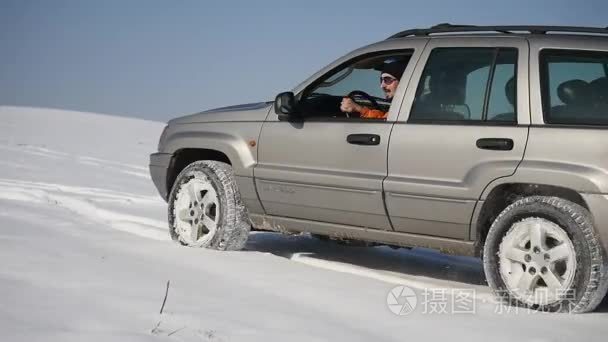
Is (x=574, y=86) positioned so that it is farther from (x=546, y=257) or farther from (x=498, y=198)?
(x=546, y=257)

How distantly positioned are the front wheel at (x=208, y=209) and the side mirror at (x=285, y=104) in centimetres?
74

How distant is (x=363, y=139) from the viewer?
5.44 m

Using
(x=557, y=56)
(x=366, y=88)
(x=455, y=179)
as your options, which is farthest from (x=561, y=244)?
(x=366, y=88)

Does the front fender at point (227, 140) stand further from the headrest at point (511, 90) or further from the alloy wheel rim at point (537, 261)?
the alloy wheel rim at point (537, 261)

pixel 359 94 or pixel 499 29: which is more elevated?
pixel 499 29

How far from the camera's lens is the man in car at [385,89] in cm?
578

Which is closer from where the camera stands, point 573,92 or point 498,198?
point 573,92

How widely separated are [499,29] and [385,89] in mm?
985

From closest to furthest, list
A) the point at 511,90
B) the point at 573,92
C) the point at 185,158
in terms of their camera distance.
Result: the point at 573,92 < the point at 511,90 < the point at 185,158

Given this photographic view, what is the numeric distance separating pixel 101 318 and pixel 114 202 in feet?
20.0

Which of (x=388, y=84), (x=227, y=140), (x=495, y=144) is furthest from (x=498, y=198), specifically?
(x=227, y=140)

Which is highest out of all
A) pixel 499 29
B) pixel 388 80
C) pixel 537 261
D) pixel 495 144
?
pixel 499 29

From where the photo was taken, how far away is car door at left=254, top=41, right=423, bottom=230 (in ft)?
17.7

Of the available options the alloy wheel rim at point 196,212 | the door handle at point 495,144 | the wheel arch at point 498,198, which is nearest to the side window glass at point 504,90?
the door handle at point 495,144
